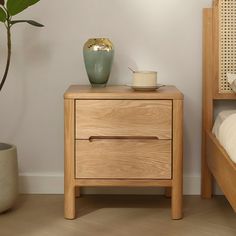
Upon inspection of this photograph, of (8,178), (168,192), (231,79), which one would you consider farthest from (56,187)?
(231,79)

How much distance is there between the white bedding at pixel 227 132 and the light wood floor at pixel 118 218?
34 centimetres

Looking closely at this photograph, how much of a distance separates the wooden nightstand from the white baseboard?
417 millimetres

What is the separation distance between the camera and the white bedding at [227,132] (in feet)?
Answer: 6.50

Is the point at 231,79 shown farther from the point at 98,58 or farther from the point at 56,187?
the point at 56,187

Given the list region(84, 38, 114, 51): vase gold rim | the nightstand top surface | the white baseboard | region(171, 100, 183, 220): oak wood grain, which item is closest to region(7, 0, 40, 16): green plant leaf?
region(84, 38, 114, 51): vase gold rim

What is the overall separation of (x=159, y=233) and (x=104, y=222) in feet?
0.83

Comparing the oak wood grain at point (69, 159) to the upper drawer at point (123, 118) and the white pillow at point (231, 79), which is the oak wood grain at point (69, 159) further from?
the white pillow at point (231, 79)

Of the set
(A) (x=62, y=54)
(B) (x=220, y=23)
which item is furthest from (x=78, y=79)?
(B) (x=220, y=23)

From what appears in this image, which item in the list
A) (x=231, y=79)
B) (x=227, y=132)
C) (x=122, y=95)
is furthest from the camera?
(x=231, y=79)

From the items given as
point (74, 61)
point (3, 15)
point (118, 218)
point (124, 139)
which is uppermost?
point (3, 15)

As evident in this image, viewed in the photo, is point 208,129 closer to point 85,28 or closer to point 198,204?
point 198,204

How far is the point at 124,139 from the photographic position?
2.32m

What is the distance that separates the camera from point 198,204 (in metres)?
2.59

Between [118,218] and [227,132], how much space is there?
0.60 m
